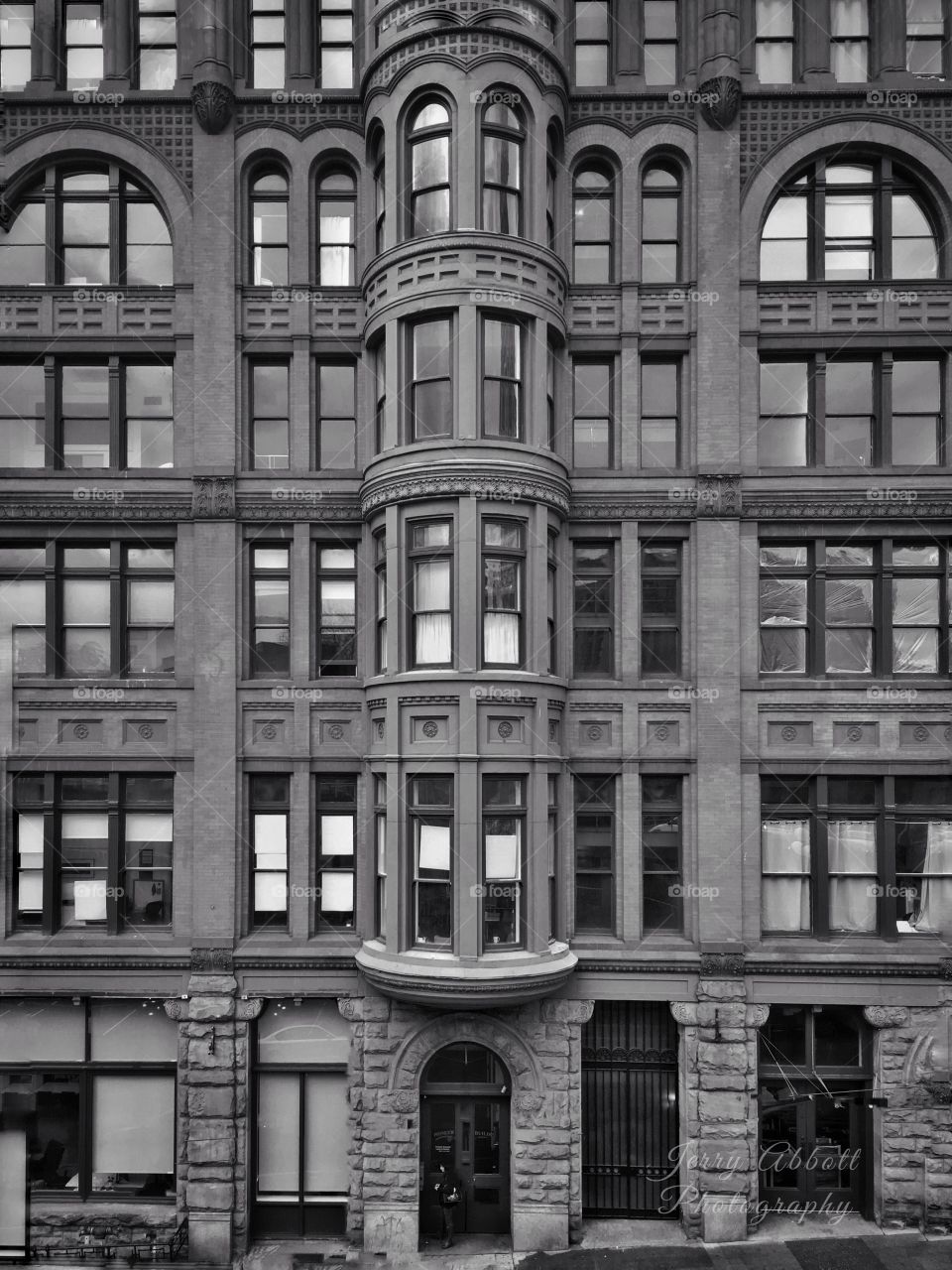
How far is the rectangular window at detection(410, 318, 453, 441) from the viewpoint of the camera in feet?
42.7

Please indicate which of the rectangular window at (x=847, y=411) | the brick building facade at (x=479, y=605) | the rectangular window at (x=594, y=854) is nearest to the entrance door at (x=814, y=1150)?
the brick building facade at (x=479, y=605)

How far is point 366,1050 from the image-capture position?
43.3ft

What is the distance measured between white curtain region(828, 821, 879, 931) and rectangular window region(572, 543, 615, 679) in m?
4.83

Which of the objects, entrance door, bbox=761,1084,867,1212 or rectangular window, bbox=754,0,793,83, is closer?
entrance door, bbox=761,1084,867,1212

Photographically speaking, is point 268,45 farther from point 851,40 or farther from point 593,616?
point 593,616

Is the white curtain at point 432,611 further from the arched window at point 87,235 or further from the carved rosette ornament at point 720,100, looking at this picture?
the carved rosette ornament at point 720,100

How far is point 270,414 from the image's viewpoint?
46.9 feet

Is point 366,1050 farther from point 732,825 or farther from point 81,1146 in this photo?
point 732,825

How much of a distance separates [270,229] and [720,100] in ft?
26.3

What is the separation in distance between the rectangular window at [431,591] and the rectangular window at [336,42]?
8.35 metres

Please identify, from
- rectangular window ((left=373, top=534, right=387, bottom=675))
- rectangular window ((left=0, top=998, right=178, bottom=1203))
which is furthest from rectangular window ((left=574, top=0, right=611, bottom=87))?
rectangular window ((left=0, top=998, right=178, bottom=1203))

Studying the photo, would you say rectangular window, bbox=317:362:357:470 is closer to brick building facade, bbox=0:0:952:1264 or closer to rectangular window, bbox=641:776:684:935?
brick building facade, bbox=0:0:952:1264

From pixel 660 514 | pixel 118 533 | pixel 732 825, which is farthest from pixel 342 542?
pixel 732 825

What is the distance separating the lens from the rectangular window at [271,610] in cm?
A: 1415
